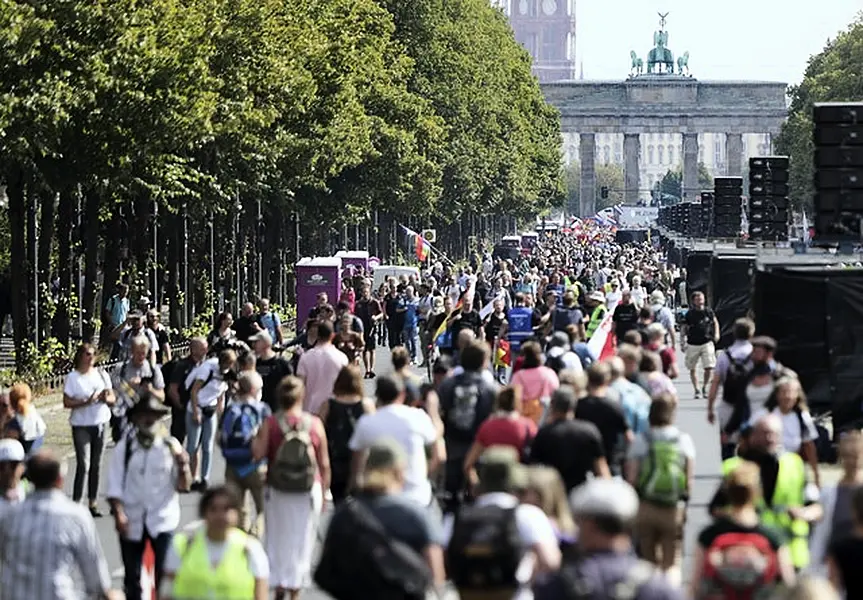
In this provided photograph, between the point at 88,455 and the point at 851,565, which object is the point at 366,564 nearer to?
the point at 851,565

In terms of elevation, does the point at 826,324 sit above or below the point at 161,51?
below

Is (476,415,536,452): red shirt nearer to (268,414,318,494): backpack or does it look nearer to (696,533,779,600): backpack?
(268,414,318,494): backpack

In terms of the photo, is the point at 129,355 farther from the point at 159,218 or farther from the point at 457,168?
the point at 457,168

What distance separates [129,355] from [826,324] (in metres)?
6.75

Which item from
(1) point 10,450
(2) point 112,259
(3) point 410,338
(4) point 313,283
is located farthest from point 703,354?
(4) point 313,283

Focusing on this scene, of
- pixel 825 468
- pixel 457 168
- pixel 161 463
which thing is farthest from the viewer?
pixel 457 168

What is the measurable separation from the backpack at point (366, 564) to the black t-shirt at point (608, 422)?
598 cm

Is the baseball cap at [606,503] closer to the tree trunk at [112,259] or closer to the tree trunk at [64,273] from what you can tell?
the tree trunk at [64,273]

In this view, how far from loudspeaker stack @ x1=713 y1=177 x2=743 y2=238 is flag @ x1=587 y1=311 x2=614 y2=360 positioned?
38.3 m

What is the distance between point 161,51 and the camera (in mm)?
40625

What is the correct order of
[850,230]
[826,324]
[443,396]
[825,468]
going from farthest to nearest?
[850,230], [826,324], [825,468], [443,396]

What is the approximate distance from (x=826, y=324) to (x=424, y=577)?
1521 centimetres

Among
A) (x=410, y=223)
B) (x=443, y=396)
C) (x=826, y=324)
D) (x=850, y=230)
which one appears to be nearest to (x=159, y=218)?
(x=850, y=230)

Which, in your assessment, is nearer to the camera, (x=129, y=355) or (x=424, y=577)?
(x=424, y=577)
